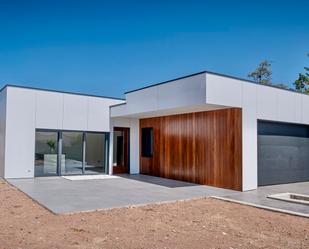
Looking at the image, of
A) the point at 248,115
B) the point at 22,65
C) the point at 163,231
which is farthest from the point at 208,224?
the point at 22,65

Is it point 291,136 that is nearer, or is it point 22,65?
point 291,136

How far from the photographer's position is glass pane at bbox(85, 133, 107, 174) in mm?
12656

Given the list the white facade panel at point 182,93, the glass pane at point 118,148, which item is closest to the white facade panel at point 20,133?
the glass pane at point 118,148

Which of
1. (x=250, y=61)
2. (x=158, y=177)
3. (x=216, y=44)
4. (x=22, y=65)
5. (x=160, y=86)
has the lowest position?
(x=158, y=177)

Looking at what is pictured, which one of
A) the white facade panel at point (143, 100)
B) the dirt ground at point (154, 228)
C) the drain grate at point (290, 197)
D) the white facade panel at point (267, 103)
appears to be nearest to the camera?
the dirt ground at point (154, 228)

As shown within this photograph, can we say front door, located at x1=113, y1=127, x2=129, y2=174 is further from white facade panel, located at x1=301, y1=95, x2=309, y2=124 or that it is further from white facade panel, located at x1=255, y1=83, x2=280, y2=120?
white facade panel, located at x1=301, y1=95, x2=309, y2=124

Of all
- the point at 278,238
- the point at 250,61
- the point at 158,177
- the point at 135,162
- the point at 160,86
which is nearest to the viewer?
the point at 278,238

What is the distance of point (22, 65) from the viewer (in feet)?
56.3

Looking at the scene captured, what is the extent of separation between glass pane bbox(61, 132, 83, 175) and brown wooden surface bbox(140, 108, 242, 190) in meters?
3.16

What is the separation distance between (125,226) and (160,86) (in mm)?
5816

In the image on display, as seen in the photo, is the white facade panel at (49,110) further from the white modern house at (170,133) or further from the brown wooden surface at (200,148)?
the brown wooden surface at (200,148)

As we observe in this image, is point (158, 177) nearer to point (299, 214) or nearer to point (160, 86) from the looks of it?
point (160, 86)

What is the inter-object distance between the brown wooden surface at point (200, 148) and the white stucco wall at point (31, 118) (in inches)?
129

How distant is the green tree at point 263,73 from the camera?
3058 centimetres
